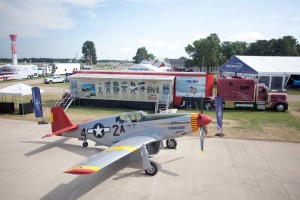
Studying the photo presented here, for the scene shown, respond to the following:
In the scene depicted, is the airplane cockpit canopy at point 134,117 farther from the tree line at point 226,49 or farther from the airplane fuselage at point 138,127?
the tree line at point 226,49

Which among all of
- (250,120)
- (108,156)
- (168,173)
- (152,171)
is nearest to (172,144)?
(168,173)

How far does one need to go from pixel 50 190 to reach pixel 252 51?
97.6m

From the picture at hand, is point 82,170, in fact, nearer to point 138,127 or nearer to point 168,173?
point 168,173

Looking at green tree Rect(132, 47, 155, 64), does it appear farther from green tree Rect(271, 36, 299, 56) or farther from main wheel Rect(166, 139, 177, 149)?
main wheel Rect(166, 139, 177, 149)

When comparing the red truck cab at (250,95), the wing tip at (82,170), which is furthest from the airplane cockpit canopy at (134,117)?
the red truck cab at (250,95)

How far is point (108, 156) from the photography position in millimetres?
7984

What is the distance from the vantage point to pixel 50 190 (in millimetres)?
7977

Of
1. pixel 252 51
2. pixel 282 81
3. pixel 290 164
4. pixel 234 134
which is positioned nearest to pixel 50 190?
pixel 290 164

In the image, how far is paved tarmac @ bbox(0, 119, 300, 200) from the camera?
779 centimetres

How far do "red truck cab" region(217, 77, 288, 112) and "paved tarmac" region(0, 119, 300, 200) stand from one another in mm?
8707

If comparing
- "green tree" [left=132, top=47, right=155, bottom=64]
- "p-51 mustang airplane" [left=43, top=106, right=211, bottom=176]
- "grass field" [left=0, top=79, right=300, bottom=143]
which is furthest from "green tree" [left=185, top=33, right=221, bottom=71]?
"green tree" [left=132, top=47, right=155, bottom=64]

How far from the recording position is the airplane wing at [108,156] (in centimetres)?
692

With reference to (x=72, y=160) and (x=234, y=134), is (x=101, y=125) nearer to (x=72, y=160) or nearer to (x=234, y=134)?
(x=72, y=160)

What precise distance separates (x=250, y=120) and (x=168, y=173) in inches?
424
